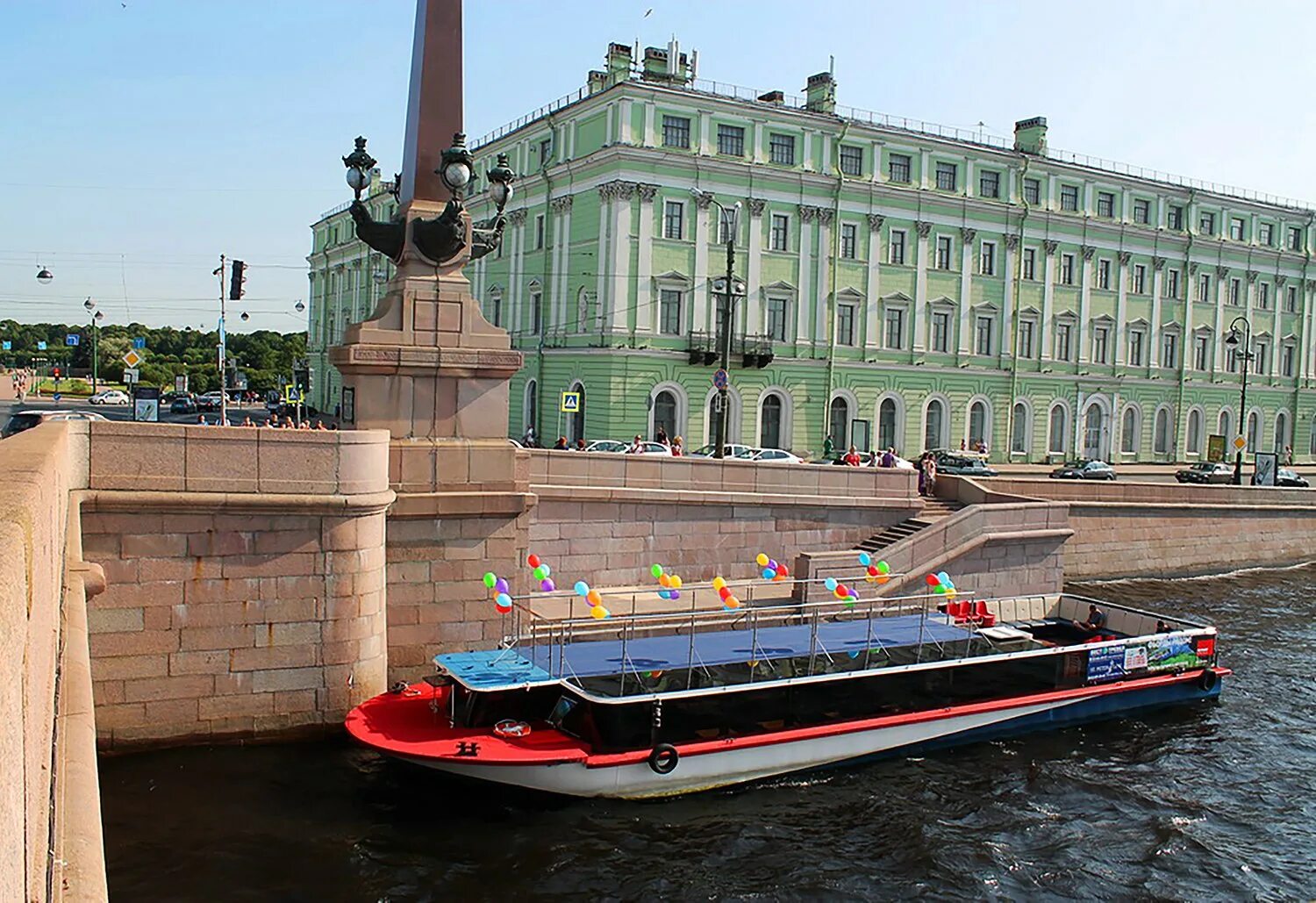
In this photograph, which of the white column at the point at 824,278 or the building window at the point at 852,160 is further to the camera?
the building window at the point at 852,160

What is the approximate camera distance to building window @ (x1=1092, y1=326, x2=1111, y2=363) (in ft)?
168

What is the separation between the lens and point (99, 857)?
5445 millimetres

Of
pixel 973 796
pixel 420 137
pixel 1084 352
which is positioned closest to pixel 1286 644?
pixel 973 796

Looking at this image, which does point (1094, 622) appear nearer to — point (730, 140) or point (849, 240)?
point (730, 140)

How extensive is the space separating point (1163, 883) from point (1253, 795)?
369 centimetres

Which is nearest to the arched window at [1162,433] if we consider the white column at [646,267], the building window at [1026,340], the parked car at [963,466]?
the building window at [1026,340]

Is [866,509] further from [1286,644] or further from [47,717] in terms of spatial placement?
[47,717]

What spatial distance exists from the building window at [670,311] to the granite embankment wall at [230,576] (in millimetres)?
26474

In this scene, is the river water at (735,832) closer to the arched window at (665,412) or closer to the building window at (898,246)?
the arched window at (665,412)

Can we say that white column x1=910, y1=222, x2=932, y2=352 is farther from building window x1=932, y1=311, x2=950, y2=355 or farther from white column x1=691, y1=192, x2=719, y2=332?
white column x1=691, y1=192, x2=719, y2=332

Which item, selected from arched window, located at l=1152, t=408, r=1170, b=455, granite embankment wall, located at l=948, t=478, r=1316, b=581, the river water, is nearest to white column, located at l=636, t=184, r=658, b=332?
granite embankment wall, located at l=948, t=478, r=1316, b=581

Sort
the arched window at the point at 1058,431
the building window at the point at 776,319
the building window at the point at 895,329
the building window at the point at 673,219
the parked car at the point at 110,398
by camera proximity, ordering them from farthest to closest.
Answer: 1. the parked car at the point at 110,398
2. the arched window at the point at 1058,431
3. the building window at the point at 895,329
4. the building window at the point at 776,319
5. the building window at the point at 673,219

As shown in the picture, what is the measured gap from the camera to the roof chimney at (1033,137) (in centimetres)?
4912

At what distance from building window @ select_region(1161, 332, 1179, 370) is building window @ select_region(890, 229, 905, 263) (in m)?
16.6
